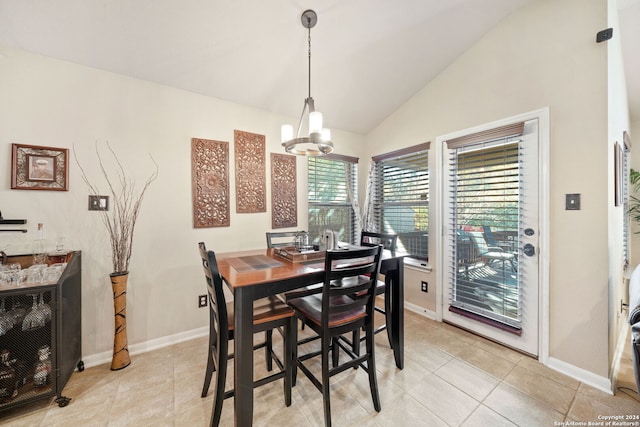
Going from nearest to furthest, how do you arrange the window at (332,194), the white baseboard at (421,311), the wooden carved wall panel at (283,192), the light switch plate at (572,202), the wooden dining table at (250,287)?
the wooden dining table at (250,287)
the light switch plate at (572,202)
the white baseboard at (421,311)
the wooden carved wall panel at (283,192)
the window at (332,194)

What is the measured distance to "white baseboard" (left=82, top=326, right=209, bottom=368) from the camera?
2.08 meters

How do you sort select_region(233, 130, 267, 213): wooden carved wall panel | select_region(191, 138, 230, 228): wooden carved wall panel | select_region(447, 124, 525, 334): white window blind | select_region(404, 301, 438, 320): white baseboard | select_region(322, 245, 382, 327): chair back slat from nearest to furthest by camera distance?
select_region(322, 245, 382, 327): chair back slat < select_region(447, 124, 525, 334): white window blind < select_region(191, 138, 230, 228): wooden carved wall panel < select_region(233, 130, 267, 213): wooden carved wall panel < select_region(404, 301, 438, 320): white baseboard

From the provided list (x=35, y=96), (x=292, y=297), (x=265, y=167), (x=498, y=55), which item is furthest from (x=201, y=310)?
(x=498, y=55)

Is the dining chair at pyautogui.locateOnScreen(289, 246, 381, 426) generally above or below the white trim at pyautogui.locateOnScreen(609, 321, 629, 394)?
above

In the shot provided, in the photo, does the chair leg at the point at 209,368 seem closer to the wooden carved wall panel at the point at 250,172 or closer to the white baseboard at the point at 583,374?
the wooden carved wall panel at the point at 250,172

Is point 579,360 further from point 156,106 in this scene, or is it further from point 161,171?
point 156,106

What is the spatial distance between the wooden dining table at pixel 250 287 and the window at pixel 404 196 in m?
1.26

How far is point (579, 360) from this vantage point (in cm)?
189

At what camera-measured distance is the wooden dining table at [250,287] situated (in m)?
1.34

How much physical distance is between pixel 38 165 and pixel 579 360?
14.3 ft

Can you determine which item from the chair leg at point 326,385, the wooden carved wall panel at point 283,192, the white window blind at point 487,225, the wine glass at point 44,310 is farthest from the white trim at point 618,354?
the wine glass at point 44,310

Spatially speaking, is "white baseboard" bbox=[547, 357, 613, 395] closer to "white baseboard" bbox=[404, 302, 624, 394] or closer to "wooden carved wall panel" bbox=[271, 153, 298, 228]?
"white baseboard" bbox=[404, 302, 624, 394]

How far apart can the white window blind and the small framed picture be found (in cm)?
354

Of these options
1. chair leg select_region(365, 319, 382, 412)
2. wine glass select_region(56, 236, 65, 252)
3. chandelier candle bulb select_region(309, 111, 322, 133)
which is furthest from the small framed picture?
chair leg select_region(365, 319, 382, 412)
